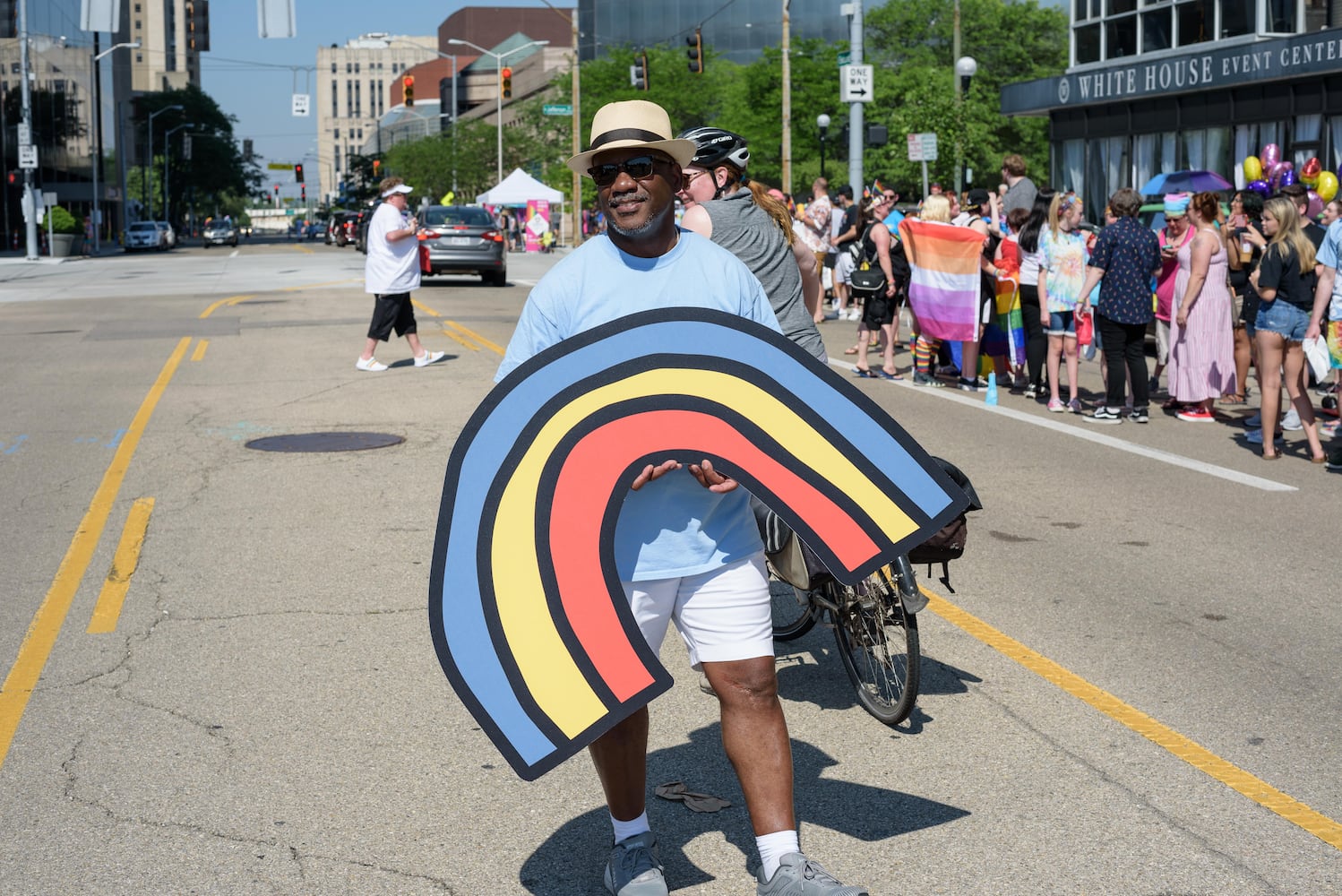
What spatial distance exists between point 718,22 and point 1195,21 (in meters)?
74.7

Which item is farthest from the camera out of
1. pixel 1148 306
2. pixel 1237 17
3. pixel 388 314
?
pixel 1237 17

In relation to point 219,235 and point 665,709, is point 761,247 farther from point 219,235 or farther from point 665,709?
point 219,235

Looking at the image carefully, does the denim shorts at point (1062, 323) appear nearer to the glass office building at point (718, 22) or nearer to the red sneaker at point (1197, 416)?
the red sneaker at point (1197, 416)

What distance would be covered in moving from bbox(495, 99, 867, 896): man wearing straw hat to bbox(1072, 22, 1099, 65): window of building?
33.7 metres

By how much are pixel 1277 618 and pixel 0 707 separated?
5.05 m

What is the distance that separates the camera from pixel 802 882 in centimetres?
347

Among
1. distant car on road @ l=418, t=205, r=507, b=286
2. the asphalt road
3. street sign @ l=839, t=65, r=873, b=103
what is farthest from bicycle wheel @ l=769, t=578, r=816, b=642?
street sign @ l=839, t=65, r=873, b=103

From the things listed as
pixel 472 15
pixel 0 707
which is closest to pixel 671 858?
pixel 0 707

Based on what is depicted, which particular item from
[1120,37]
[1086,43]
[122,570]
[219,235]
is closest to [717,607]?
[122,570]

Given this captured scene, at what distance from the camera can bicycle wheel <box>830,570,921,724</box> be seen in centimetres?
503

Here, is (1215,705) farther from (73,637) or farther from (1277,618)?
(73,637)

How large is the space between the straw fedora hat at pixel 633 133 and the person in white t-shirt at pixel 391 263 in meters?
11.9

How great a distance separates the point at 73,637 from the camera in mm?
6246

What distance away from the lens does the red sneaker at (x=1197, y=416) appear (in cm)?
1278
